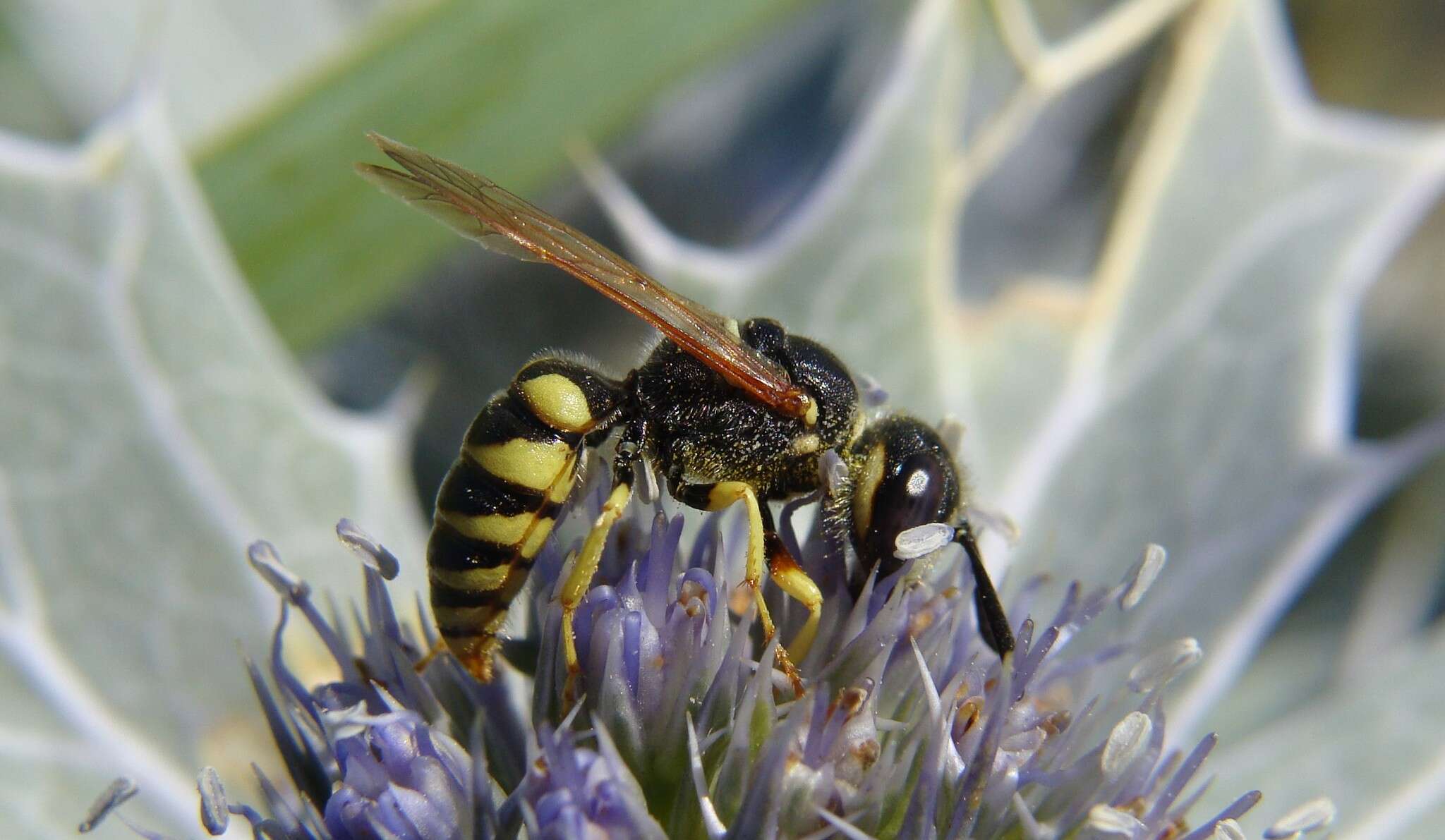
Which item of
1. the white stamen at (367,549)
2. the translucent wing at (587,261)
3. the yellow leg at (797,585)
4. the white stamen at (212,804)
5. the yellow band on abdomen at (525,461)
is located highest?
the translucent wing at (587,261)

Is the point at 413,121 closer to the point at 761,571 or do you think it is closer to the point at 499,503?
the point at 499,503

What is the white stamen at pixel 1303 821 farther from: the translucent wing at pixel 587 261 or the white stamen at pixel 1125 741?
the translucent wing at pixel 587 261

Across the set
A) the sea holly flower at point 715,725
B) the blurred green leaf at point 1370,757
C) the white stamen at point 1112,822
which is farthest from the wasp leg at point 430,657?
the blurred green leaf at point 1370,757

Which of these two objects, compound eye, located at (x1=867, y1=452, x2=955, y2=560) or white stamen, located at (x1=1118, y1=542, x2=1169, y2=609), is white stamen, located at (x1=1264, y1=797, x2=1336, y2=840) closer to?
white stamen, located at (x1=1118, y1=542, x2=1169, y2=609)

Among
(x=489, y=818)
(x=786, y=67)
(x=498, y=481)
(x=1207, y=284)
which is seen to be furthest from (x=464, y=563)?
(x=786, y=67)

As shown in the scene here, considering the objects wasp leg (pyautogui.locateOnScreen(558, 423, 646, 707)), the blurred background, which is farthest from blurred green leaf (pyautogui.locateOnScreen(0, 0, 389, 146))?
wasp leg (pyautogui.locateOnScreen(558, 423, 646, 707))

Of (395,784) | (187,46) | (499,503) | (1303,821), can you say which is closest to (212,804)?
(395,784)
